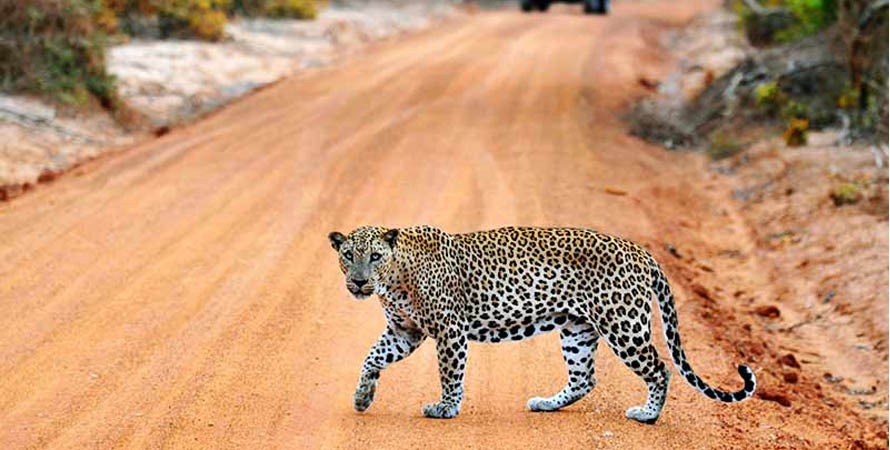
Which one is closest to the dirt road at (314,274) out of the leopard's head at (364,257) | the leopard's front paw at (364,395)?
the leopard's front paw at (364,395)

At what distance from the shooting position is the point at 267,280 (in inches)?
476

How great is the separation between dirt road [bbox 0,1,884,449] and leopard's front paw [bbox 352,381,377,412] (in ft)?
0.23

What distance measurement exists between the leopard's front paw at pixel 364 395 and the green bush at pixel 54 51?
440 inches

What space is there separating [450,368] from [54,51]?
12.2 m

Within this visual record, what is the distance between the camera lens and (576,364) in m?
8.84

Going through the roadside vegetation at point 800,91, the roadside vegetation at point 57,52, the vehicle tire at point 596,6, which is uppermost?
the roadside vegetation at point 57,52

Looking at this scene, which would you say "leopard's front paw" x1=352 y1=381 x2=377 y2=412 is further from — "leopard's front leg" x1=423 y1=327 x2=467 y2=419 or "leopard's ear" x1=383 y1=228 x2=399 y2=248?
"leopard's ear" x1=383 y1=228 x2=399 y2=248

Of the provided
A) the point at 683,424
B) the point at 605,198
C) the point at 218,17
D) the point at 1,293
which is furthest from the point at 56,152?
the point at 683,424

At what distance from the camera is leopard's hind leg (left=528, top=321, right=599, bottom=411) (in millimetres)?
8766

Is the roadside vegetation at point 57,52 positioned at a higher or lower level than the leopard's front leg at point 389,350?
lower

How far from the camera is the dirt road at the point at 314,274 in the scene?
8.71 metres

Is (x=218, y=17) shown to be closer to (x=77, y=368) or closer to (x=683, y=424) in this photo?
(x=77, y=368)

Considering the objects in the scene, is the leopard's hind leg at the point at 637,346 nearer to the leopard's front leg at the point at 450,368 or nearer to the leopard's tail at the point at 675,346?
the leopard's tail at the point at 675,346

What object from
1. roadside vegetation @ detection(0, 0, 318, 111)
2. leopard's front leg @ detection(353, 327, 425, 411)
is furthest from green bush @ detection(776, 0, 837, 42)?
leopard's front leg @ detection(353, 327, 425, 411)
